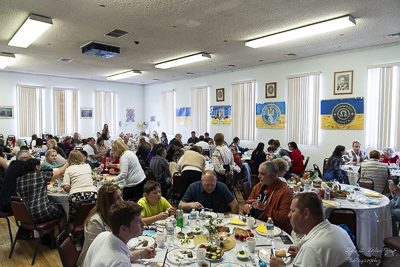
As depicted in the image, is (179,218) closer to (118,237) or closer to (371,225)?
(118,237)

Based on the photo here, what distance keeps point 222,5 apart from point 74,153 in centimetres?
364

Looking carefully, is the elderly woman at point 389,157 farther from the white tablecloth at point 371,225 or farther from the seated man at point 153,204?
the seated man at point 153,204

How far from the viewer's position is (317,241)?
1844 millimetres

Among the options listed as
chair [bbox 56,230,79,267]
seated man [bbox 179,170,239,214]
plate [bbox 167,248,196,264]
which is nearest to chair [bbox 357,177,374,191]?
seated man [bbox 179,170,239,214]

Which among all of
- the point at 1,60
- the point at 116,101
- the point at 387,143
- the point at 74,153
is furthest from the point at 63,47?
the point at 387,143

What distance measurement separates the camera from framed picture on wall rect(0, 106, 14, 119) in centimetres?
1181

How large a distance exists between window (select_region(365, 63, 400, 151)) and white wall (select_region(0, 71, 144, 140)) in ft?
40.2

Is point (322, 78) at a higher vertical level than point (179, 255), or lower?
higher

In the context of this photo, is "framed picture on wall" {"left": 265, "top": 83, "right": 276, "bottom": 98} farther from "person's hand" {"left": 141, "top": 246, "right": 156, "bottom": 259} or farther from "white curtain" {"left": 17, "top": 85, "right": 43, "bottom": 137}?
"white curtain" {"left": 17, "top": 85, "right": 43, "bottom": 137}

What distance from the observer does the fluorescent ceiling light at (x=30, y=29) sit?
5.22 metres

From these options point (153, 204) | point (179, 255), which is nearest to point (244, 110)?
point (153, 204)

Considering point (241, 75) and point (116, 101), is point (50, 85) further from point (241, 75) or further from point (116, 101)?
point (241, 75)

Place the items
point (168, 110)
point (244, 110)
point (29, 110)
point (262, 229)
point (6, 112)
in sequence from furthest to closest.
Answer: point (168, 110)
point (29, 110)
point (6, 112)
point (244, 110)
point (262, 229)

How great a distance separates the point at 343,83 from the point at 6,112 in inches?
542
